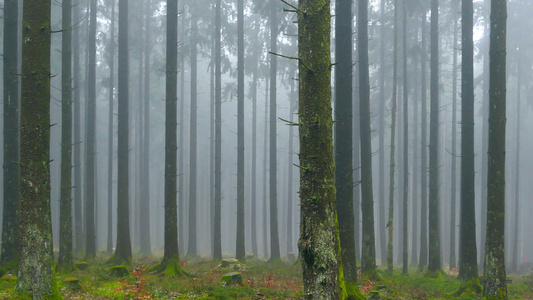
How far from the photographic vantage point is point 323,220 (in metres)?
6.67

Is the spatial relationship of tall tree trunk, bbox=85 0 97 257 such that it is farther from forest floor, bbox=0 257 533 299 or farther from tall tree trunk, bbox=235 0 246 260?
tall tree trunk, bbox=235 0 246 260

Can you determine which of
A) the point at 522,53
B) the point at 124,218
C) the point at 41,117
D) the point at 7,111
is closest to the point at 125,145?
the point at 124,218

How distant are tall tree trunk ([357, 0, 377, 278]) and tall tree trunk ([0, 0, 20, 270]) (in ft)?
34.3

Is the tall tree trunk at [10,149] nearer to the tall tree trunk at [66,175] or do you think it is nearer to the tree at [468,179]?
the tall tree trunk at [66,175]

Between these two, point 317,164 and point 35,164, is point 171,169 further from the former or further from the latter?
point 317,164

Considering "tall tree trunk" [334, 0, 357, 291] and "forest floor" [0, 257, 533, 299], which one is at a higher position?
"tall tree trunk" [334, 0, 357, 291]

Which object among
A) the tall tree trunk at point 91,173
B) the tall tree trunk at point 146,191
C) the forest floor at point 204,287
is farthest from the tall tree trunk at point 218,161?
the tall tree trunk at point 146,191

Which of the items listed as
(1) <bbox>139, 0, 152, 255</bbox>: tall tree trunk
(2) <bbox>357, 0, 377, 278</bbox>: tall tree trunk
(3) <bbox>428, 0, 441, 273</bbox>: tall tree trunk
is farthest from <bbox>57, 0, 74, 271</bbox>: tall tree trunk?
(1) <bbox>139, 0, 152, 255</bbox>: tall tree trunk

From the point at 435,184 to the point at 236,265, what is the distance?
8767 millimetres

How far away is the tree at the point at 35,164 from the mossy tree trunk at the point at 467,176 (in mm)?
11467

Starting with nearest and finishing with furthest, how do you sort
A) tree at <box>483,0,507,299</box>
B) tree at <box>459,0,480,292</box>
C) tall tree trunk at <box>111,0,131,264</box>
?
1. tree at <box>483,0,507,299</box>
2. tree at <box>459,0,480,292</box>
3. tall tree trunk at <box>111,0,131,264</box>

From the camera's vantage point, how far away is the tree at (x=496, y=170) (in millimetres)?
10180

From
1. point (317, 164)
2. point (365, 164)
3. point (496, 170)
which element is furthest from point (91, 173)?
point (496, 170)

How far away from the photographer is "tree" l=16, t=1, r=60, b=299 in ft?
25.4
